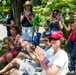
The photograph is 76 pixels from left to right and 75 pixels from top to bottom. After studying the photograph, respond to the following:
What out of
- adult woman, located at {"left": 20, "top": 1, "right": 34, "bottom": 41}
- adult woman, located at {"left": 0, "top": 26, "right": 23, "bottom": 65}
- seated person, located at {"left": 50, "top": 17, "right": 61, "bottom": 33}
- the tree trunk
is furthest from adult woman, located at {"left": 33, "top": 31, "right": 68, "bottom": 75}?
the tree trunk

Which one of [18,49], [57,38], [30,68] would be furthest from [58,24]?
[57,38]

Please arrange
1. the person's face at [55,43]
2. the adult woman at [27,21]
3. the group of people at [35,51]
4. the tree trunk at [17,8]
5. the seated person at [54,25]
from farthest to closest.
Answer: the tree trunk at [17,8]
the adult woman at [27,21]
the seated person at [54,25]
the person's face at [55,43]
the group of people at [35,51]

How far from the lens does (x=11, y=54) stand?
26.9ft

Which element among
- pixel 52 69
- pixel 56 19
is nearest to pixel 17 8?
pixel 56 19

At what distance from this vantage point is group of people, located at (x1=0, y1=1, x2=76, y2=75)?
504 cm

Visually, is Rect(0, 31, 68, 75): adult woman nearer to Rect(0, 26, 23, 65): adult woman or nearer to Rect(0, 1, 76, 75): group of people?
Rect(0, 1, 76, 75): group of people

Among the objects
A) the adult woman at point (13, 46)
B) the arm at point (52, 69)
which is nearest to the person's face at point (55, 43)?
the arm at point (52, 69)

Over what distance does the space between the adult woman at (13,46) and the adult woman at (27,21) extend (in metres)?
2.35

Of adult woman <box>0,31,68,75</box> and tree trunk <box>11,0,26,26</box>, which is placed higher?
adult woman <box>0,31,68,75</box>

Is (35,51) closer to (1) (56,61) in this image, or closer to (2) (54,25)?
(1) (56,61)

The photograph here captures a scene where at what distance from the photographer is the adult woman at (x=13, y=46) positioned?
819 cm

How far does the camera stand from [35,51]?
6090 mm

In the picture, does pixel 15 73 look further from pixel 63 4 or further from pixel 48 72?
pixel 63 4

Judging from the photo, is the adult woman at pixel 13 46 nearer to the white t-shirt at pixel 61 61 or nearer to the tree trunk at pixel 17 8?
the white t-shirt at pixel 61 61
